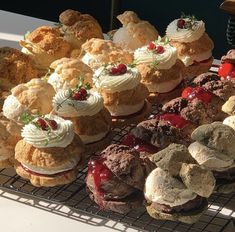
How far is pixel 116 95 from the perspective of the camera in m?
2.14

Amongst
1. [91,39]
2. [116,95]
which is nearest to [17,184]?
[116,95]

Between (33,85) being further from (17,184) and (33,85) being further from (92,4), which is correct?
(92,4)

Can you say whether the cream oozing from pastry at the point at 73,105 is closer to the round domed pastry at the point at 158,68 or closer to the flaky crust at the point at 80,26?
the round domed pastry at the point at 158,68

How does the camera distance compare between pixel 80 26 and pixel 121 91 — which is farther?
pixel 80 26

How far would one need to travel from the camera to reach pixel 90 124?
6.55ft

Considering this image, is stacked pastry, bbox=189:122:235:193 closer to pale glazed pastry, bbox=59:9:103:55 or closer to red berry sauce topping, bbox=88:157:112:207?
red berry sauce topping, bbox=88:157:112:207

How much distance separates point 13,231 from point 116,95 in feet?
1.91

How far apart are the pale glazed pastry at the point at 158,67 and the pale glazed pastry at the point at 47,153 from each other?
0.48 meters

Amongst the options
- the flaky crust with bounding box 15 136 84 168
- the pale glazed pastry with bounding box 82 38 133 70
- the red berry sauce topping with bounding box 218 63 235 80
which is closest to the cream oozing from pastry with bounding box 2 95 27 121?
the flaky crust with bounding box 15 136 84 168

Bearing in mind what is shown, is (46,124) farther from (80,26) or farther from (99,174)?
(80,26)

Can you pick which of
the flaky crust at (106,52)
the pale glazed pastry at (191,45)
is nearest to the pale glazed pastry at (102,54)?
the flaky crust at (106,52)

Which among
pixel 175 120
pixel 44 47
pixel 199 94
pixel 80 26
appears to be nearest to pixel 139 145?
pixel 175 120

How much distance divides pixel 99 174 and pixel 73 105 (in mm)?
297

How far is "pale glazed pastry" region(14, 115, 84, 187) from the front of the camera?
1.81m
